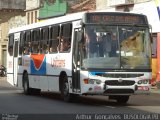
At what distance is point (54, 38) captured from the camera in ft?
78.8

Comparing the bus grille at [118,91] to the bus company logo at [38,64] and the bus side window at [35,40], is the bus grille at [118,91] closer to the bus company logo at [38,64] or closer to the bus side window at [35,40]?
the bus company logo at [38,64]

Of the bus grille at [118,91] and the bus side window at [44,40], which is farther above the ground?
the bus side window at [44,40]

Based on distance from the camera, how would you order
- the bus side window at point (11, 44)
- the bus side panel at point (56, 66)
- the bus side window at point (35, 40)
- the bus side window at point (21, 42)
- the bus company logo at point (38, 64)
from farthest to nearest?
the bus side window at point (11, 44) → the bus side window at point (21, 42) → the bus side window at point (35, 40) → the bus company logo at point (38, 64) → the bus side panel at point (56, 66)

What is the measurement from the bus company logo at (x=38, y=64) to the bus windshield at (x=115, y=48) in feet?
15.6

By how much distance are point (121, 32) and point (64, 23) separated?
10.0ft

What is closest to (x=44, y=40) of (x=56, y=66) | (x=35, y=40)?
(x=35, y=40)

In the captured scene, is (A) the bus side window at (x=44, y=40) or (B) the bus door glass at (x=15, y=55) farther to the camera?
(B) the bus door glass at (x=15, y=55)

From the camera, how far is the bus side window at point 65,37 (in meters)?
22.3

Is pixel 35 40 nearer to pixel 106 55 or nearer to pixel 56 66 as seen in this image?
pixel 56 66

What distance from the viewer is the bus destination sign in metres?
20.9

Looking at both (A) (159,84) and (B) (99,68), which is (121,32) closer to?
(B) (99,68)

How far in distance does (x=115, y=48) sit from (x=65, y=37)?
9.05 feet

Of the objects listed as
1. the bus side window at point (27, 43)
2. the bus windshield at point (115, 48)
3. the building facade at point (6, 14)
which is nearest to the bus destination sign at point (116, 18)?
the bus windshield at point (115, 48)

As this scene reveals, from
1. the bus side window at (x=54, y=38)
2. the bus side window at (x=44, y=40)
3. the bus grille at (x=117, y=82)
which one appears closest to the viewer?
the bus grille at (x=117, y=82)
